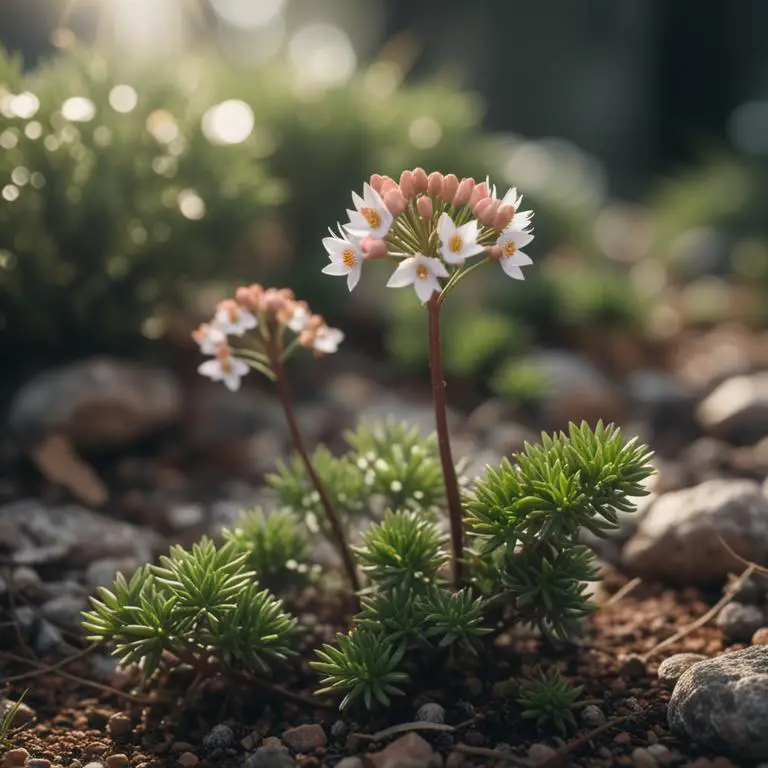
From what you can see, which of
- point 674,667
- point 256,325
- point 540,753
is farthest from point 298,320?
point 674,667

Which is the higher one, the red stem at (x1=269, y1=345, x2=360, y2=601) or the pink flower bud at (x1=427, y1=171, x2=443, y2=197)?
the pink flower bud at (x1=427, y1=171, x2=443, y2=197)

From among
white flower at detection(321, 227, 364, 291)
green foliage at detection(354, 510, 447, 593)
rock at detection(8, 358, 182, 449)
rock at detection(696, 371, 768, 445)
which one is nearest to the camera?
white flower at detection(321, 227, 364, 291)

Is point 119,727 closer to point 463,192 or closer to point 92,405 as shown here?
point 463,192

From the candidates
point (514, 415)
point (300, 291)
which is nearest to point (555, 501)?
point (514, 415)

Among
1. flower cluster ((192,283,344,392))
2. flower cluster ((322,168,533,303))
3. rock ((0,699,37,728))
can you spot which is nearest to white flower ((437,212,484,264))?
flower cluster ((322,168,533,303))

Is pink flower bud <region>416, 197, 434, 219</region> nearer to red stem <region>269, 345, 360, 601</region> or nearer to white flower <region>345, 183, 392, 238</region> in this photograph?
white flower <region>345, 183, 392, 238</region>

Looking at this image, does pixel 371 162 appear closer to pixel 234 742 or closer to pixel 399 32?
pixel 234 742

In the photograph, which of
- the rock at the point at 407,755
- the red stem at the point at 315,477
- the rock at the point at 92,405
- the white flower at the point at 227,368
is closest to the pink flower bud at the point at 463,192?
the red stem at the point at 315,477
